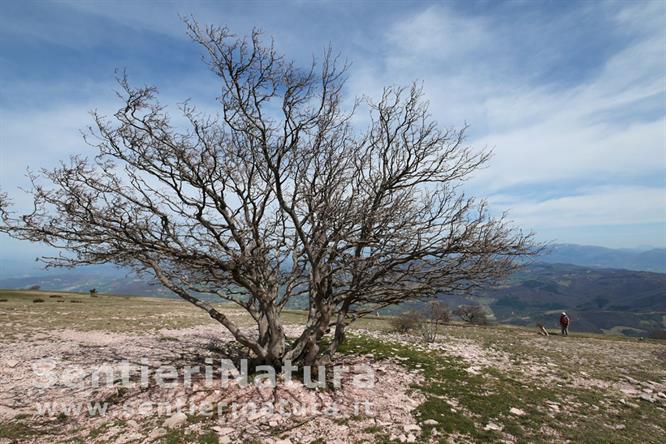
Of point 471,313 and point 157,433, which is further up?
point 157,433

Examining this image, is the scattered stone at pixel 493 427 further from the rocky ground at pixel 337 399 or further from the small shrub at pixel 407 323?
the small shrub at pixel 407 323

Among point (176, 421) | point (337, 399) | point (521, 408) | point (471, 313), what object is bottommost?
point (471, 313)

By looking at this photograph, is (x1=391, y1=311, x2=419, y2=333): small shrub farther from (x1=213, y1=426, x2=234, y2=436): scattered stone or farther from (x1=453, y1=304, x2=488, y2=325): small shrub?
(x1=453, y1=304, x2=488, y2=325): small shrub

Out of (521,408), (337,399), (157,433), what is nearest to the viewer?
(157,433)

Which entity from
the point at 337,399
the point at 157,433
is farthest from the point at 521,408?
the point at 157,433

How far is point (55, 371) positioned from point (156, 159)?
7.79 m

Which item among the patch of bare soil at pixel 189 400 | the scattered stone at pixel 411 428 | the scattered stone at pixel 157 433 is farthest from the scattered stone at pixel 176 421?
the scattered stone at pixel 411 428

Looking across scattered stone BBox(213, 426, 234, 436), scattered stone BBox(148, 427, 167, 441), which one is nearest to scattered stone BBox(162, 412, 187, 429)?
scattered stone BBox(148, 427, 167, 441)

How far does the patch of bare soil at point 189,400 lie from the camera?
821 centimetres

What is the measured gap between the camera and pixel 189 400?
966 centimetres

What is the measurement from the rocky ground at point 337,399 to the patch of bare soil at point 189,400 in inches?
1.5

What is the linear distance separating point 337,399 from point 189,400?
3.96 metres

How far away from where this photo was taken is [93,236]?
1017 centimetres

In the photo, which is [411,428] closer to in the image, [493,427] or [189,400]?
[493,427]
